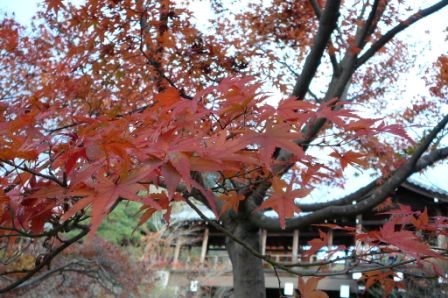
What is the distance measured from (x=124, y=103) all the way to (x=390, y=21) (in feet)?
9.93

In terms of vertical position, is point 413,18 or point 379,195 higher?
point 413,18

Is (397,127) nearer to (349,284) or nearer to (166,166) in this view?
(166,166)

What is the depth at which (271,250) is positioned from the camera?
728 inches

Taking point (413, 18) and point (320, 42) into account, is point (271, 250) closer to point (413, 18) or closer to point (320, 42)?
point (413, 18)

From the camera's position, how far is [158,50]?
3.89m

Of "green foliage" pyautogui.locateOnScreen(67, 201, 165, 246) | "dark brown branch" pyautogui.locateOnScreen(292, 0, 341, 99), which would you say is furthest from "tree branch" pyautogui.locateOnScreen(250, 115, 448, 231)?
"green foliage" pyautogui.locateOnScreen(67, 201, 165, 246)

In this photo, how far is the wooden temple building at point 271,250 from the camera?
12.6m

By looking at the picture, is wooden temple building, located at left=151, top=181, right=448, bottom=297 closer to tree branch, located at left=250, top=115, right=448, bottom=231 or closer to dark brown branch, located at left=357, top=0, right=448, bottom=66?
tree branch, located at left=250, top=115, right=448, bottom=231

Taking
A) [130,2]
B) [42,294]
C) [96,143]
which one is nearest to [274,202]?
[96,143]

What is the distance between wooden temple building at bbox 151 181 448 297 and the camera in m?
12.6

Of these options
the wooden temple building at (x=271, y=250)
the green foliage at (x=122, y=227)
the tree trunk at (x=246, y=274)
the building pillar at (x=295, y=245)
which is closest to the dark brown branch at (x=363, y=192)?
the tree trunk at (x=246, y=274)

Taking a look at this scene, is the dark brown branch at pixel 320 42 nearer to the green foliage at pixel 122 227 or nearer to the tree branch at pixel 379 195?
the tree branch at pixel 379 195

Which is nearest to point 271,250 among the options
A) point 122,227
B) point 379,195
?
point 122,227

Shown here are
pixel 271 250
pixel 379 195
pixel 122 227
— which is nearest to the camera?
pixel 379 195
